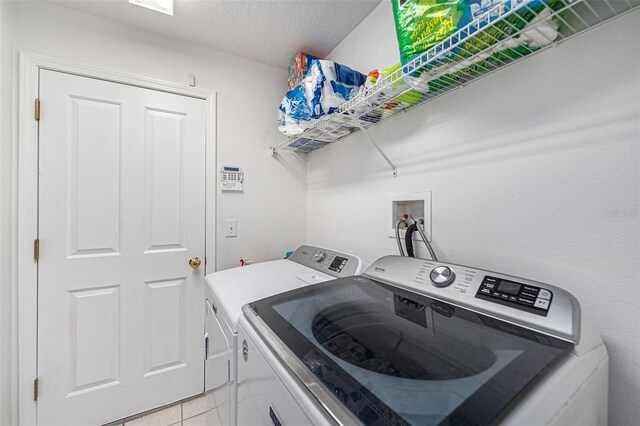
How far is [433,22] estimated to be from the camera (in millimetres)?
800

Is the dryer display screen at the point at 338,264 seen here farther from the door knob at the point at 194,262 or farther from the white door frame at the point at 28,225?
the white door frame at the point at 28,225

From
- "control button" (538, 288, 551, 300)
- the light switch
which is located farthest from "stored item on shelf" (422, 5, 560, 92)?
the light switch

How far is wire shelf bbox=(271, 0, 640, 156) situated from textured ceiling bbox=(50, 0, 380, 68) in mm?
718

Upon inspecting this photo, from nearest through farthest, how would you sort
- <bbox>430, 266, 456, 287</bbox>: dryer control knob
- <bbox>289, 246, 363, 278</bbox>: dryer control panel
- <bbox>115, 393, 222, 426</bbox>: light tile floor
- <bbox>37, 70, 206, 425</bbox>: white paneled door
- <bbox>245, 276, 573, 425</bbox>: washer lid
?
<bbox>245, 276, 573, 425</bbox>: washer lid
<bbox>430, 266, 456, 287</bbox>: dryer control knob
<bbox>289, 246, 363, 278</bbox>: dryer control panel
<bbox>37, 70, 206, 425</bbox>: white paneled door
<bbox>115, 393, 222, 426</bbox>: light tile floor

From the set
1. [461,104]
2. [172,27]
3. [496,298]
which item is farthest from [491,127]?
[172,27]

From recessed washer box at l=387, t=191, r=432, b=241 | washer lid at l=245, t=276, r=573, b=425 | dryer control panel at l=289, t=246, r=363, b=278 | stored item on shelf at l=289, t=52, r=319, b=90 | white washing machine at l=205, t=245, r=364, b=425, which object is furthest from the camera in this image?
stored item on shelf at l=289, t=52, r=319, b=90

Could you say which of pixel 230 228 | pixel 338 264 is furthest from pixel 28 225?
pixel 338 264

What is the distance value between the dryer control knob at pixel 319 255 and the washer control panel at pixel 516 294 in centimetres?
83

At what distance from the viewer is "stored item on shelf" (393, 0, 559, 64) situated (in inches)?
25.7

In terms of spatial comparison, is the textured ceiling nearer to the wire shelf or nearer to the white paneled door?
the white paneled door

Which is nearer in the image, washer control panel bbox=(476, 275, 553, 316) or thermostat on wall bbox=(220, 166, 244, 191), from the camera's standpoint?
washer control panel bbox=(476, 275, 553, 316)

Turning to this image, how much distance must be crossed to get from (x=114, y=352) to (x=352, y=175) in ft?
6.21

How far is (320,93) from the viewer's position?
52.2 inches

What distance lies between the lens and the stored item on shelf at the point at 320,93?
132 centimetres
